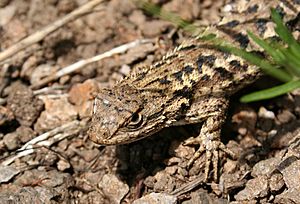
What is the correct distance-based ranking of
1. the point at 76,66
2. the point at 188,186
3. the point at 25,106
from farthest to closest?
the point at 76,66
the point at 25,106
the point at 188,186

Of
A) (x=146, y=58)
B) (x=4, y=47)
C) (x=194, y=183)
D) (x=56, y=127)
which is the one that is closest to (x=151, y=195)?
(x=194, y=183)

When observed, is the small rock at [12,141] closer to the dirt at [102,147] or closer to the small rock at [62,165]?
the dirt at [102,147]

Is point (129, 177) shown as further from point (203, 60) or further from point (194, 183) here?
point (203, 60)

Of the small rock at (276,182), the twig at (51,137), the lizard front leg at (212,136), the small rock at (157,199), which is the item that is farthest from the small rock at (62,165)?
the small rock at (276,182)

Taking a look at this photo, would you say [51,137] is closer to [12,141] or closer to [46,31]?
[12,141]

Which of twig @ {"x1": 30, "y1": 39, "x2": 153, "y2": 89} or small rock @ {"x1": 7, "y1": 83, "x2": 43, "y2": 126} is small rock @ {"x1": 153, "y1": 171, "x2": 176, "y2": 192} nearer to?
small rock @ {"x1": 7, "y1": 83, "x2": 43, "y2": 126}

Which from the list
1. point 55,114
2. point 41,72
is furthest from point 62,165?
point 41,72
